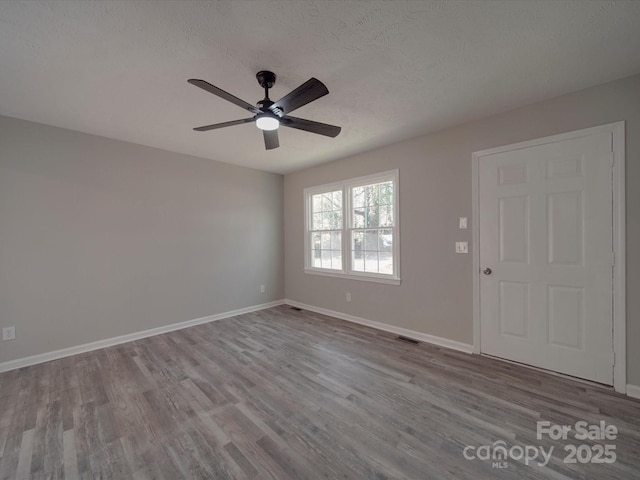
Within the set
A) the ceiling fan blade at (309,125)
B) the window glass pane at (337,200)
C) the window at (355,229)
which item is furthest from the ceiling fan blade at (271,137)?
the window glass pane at (337,200)

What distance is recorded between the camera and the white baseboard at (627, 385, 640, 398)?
205 cm

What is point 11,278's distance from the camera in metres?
2.68

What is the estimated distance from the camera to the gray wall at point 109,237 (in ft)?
8.96

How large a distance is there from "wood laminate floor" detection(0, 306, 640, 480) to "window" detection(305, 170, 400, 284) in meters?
1.26

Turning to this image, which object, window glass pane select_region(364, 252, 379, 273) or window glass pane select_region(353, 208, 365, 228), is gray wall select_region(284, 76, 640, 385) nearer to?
window glass pane select_region(364, 252, 379, 273)

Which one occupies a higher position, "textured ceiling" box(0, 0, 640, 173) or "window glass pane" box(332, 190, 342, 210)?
"textured ceiling" box(0, 0, 640, 173)

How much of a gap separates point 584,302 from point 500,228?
91 cm

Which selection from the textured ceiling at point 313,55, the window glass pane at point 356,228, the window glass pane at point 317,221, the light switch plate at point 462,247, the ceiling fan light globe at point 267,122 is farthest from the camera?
the window glass pane at point 317,221

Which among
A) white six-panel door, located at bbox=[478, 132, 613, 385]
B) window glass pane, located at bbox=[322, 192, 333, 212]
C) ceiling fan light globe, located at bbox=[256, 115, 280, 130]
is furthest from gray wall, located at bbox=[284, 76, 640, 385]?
ceiling fan light globe, located at bbox=[256, 115, 280, 130]

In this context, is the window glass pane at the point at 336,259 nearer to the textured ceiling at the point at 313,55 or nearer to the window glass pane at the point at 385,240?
the window glass pane at the point at 385,240

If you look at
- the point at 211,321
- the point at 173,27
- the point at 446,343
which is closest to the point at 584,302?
the point at 446,343

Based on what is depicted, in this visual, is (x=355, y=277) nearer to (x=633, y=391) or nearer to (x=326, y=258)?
(x=326, y=258)

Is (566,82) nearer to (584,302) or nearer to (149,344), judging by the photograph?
(584,302)

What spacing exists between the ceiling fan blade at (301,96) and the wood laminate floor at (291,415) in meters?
2.26
